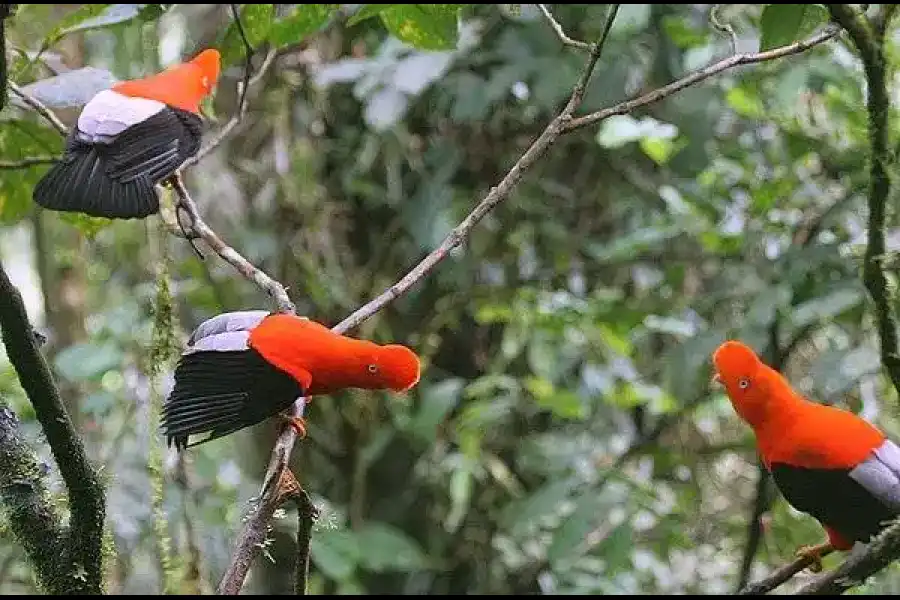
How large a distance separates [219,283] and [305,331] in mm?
1317

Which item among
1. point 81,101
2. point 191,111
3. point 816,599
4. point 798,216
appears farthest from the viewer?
point 798,216

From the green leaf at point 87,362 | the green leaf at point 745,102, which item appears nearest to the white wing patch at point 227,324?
the green leaf at point 87,362

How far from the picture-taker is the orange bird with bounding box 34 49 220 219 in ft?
2.95

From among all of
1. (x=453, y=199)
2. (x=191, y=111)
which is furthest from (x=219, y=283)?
(x=191, y=111)

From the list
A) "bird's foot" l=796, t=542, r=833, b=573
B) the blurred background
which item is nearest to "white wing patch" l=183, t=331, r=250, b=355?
"bird's foot" l=796, t=542, r=833, b=573

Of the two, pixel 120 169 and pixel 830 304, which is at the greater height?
pixel 120 169

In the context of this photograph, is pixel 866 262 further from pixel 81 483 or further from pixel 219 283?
pixel 219 283

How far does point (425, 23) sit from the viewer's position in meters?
1.06

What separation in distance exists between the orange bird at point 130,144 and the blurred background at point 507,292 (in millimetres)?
454

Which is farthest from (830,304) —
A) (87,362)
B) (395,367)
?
(87,362)

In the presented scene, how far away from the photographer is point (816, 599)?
852 millimetres

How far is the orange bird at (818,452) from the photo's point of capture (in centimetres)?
87

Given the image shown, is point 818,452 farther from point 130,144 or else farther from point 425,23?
point 130,144

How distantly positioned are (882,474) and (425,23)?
0.65 meters
